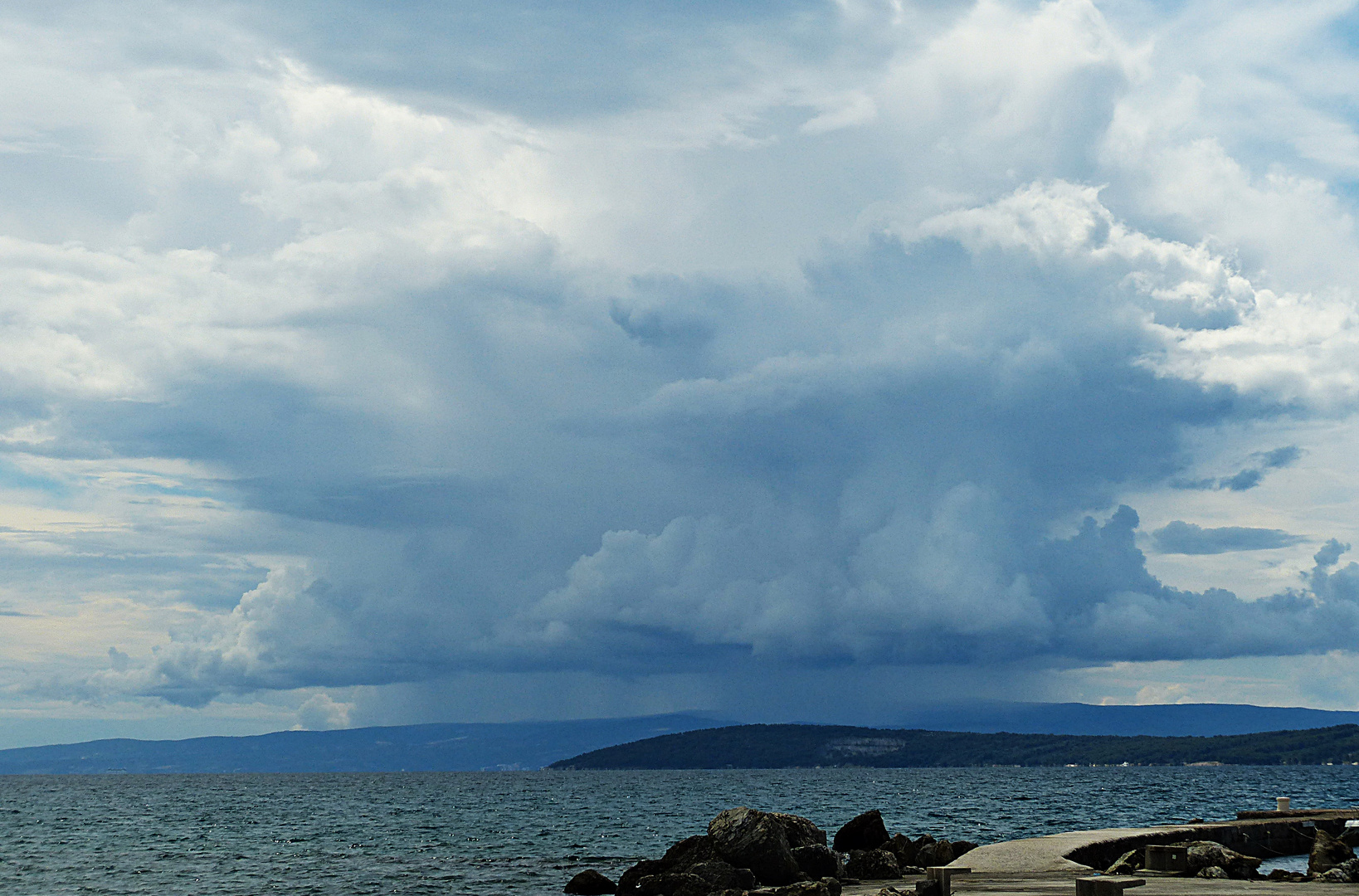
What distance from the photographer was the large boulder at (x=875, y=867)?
132 ft

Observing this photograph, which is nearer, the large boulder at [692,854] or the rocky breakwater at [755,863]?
the rocky breakwater at [755,863]

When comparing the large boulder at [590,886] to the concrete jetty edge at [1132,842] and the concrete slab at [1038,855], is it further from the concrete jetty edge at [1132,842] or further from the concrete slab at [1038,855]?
the concrete slab at [1038,855]

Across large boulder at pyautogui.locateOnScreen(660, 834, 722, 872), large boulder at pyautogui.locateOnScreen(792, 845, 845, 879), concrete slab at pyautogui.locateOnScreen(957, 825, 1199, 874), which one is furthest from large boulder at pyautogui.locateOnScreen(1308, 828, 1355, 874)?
large boulder at pyautogui.locateOnScreen(660, 834, 722, 872)

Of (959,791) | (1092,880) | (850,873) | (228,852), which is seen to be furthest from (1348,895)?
(959,791)

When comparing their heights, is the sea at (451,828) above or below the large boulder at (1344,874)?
below

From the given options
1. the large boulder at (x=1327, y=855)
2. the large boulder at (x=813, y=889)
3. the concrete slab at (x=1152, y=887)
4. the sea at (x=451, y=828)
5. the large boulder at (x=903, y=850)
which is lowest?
the sea at (x=451, y=828)

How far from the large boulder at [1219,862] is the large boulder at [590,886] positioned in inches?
808

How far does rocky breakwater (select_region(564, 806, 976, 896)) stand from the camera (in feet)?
123

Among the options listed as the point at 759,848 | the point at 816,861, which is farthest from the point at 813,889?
the point at 816,861

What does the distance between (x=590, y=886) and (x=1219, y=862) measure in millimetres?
22321

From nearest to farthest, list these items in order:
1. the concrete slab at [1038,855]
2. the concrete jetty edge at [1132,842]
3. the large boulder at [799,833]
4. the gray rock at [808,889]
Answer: the gray rock at [808,889], the concrete slab at [1038,855], the concrete jetty edge at [1132,842], the large boulder at [799,833]

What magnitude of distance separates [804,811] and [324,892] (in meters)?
62.8

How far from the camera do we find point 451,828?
92.1 metres

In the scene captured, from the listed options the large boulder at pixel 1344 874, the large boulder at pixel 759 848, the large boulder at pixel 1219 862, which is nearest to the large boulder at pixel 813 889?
the large boulder at pixel 759 848
